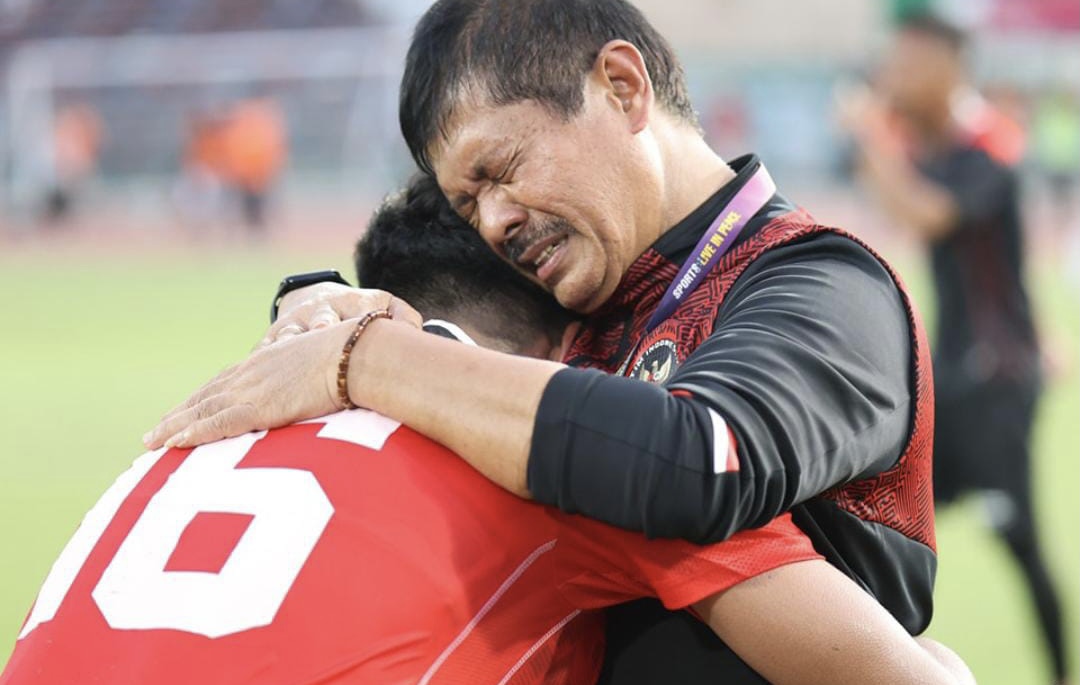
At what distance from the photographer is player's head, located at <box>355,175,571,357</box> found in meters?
2.46

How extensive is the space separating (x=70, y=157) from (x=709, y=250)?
2696 centimetres

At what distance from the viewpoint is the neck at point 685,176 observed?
98.9 inches

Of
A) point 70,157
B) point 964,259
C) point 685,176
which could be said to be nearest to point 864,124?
point 964,259

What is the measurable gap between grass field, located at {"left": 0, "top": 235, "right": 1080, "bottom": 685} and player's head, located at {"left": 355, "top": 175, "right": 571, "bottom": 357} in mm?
3711

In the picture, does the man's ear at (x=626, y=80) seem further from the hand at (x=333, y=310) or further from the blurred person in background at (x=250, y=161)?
the blurred person in background at (x=250, y=161)

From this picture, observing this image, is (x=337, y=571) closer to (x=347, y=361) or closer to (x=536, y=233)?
(x=347, y=361)

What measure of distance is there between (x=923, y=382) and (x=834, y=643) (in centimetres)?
47

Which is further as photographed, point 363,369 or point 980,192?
point 980,192

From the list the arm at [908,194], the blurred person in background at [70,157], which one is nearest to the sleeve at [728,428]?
the arm at [908,194]

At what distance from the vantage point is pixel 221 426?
211 cm

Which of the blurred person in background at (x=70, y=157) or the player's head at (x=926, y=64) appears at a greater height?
the player's head at (x=926, y=64)

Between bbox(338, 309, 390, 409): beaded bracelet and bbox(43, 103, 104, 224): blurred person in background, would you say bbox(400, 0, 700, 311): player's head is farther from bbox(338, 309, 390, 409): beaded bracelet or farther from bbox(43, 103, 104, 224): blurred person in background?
bbox(43, 103, 104, 224): blurred person in background

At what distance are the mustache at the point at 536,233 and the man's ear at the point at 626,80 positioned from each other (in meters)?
0.20

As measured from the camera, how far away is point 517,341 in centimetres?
249
